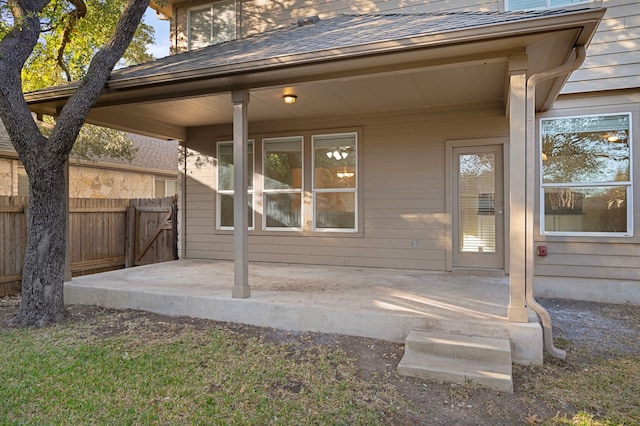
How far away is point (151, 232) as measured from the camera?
28.2 feet

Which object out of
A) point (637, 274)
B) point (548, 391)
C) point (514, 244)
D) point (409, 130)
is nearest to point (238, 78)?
point (409, 130)

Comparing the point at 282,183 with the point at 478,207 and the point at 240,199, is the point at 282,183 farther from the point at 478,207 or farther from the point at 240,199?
the point at 478,207

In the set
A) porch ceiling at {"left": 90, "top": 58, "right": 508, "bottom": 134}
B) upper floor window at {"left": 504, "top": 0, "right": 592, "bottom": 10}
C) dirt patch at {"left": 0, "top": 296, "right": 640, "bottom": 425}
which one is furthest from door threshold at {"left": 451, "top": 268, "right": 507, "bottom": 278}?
upper floor window at {"left": 504, "top": 0, "right": 592, "bottom": 10}

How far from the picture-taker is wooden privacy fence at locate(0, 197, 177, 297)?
7645mm

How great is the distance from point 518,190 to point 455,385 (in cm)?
172

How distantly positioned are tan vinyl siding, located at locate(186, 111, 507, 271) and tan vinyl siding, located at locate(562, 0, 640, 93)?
119cm

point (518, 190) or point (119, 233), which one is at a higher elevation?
Result: point (518, 190)

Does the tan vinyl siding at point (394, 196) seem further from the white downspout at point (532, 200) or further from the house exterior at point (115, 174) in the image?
the house exterior at point (115, 174)

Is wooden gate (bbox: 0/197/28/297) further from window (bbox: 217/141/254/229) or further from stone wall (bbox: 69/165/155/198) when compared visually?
stone wall (bbox: 69/165/155/198)

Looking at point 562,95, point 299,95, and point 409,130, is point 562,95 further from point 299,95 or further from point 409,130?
point 299,95

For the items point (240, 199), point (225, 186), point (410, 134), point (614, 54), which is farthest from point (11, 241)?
point (614, 54)

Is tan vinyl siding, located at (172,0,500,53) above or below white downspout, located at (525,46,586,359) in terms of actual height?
above

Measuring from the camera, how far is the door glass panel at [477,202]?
5.82 m

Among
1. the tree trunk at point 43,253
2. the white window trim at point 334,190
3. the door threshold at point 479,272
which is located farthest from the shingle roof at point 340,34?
the door threshold at point 479,272
